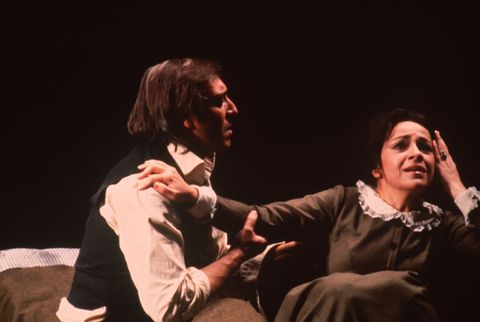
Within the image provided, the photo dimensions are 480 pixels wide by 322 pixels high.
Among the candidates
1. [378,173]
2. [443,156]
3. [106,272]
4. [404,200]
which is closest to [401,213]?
[404,200]

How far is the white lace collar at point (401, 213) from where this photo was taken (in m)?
2.10

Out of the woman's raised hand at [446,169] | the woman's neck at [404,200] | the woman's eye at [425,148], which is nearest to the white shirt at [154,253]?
the woman's neck at [404,200]

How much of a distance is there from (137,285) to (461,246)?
138 cm

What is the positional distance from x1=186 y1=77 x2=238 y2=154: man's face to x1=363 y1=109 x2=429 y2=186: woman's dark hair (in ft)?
2.23

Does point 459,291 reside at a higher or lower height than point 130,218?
lower

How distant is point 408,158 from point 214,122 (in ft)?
2.92

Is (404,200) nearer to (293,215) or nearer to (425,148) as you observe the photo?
(425,148)

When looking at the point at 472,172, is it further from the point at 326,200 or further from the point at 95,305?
the point at 95,305

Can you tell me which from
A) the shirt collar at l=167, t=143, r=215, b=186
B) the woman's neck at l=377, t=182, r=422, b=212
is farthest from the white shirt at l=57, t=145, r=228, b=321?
the woman's neck at l=377, t=182, r=422, b=212

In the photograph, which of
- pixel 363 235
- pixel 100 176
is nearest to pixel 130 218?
pixel 100 176

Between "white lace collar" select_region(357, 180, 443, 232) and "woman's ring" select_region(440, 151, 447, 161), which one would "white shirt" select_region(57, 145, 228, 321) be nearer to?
"white lace collar" select_region(357, 180, 443, 232)

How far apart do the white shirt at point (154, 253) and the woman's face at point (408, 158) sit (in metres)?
0.88

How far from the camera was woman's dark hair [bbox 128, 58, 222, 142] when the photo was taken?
206 cm

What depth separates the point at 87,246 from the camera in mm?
1951
